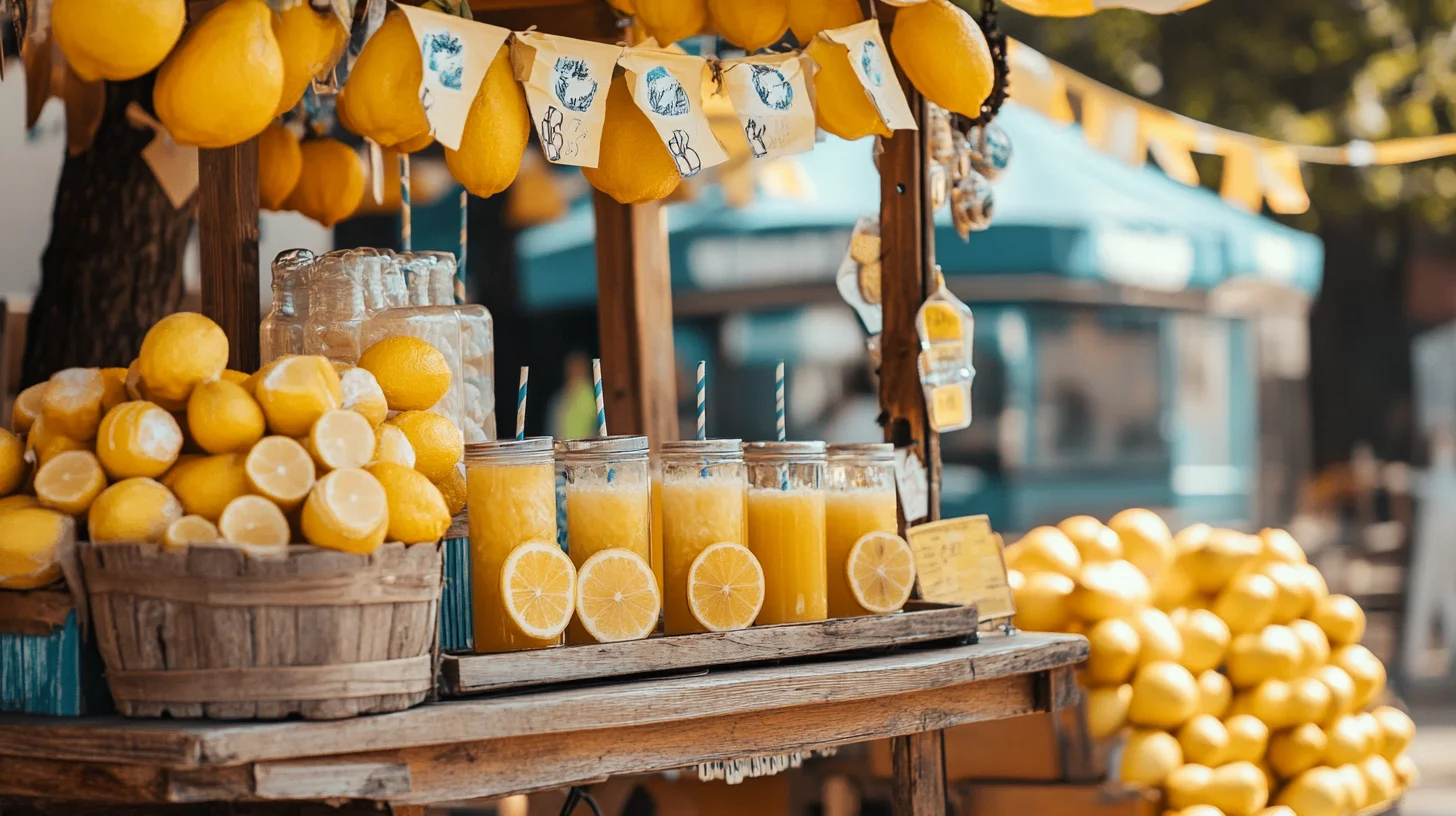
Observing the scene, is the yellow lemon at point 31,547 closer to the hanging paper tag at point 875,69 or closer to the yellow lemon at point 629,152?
the yellow lemon at point 629,152

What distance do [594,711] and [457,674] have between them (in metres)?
0.19

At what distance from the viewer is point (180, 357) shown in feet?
6.39

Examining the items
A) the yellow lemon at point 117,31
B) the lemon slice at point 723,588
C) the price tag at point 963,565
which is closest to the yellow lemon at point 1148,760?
the price tag at point 963,565

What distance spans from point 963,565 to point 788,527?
51 centimetres

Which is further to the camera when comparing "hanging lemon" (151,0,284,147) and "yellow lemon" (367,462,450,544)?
"hanging lemon" (151,0,284,147)

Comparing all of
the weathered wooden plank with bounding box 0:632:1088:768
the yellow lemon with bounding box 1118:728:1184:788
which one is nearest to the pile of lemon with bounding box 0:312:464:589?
the weathered wooden plank with bounding box 0:632:1088:768

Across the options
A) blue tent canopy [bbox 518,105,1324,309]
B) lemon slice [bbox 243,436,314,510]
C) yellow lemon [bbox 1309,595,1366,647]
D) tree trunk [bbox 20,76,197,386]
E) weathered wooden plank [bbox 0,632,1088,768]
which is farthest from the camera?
blue tent canopy [bbox 518,105,1324,309]

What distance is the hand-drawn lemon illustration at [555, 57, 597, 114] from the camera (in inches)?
90.0

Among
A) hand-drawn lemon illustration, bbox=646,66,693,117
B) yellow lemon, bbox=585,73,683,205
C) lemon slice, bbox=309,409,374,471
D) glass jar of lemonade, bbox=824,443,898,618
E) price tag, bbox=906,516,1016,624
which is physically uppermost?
hand-drawn lemon illustration, bbox=646,66,693,117

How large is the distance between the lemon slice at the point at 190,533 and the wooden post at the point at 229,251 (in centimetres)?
51

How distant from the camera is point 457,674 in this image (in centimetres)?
198

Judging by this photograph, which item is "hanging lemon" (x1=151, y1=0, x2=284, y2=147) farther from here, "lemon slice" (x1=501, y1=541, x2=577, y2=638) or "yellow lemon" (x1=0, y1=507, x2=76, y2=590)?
"lemon slice" (x1=501, y1=541, x2=577, y2=638)

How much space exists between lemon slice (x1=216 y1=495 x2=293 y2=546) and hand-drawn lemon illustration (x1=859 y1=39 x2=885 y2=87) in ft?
3.92

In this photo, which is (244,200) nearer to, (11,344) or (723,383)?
(11,344)
